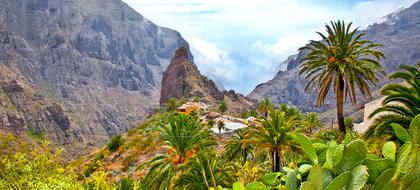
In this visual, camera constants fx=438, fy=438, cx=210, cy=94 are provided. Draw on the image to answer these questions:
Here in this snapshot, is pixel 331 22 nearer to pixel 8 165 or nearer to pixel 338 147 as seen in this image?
pixel 8 165

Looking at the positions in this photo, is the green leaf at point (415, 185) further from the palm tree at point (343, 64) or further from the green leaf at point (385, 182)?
the palm tree at point (343, 64)

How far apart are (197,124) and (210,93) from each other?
489 ft

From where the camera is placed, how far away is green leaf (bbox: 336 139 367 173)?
4.15 m

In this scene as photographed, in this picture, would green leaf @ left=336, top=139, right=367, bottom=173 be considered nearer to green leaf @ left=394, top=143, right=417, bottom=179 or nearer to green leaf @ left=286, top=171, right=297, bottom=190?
green leaf @ left=394, top=143, right=417, bottom=179

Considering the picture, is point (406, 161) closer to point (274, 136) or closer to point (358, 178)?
point (358, 178)

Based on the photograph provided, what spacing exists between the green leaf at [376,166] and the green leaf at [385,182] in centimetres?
25

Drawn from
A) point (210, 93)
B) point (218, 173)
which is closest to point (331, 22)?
point (218, 173)

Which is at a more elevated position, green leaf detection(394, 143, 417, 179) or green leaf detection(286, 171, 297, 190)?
green leaf detection(394, 143, 417, 179)

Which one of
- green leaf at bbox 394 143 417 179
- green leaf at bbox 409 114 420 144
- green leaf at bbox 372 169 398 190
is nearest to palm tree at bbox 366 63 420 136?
green leaf at bbox 409 114 420 144

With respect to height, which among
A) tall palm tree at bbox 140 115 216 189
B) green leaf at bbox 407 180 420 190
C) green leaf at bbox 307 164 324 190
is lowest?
tall palm tree at bbox 140 115 216 189

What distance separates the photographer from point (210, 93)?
591 ft

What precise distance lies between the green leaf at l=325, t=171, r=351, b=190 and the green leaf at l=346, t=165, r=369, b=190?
0.15 ft

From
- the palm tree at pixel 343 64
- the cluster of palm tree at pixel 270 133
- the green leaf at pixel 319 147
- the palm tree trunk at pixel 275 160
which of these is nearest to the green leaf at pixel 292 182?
the green leaf at pixel 319 147

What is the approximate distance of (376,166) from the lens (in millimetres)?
4160
